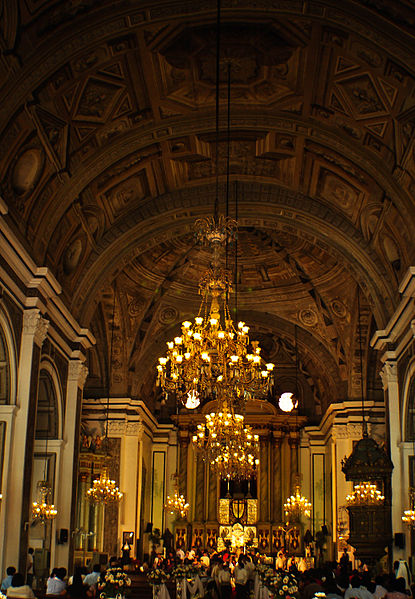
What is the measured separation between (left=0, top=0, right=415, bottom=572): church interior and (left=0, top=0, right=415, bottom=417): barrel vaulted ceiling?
0.14 feet

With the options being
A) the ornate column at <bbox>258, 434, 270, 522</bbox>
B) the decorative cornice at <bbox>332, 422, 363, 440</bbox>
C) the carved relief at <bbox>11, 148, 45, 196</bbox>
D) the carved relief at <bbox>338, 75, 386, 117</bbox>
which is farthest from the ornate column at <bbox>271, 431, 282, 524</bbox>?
the carved relief at <bbox>11, 148, 45, 196</bbox>

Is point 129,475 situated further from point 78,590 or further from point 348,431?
point 78,590

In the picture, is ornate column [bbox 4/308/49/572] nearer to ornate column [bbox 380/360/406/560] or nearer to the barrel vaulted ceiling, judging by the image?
the barrel vaulted ceiling

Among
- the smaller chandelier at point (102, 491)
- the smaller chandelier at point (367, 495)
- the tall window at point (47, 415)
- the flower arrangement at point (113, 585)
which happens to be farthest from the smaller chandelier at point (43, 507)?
the smaller chandelier at point (367, 495)

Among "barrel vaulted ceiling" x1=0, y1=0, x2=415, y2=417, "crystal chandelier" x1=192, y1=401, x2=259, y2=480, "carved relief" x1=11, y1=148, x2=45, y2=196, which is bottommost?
"crystal chandelier" x1=192, y1=401, x2=259, y2=480

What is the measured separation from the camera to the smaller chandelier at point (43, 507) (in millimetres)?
14484

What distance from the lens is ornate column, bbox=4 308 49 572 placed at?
12234 millimetres

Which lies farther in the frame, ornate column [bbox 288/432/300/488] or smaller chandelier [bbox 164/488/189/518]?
ornate column [bbox 288/432/300/488]

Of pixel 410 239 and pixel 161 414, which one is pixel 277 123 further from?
pixel 161 414

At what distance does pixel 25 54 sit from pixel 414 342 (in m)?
8.59

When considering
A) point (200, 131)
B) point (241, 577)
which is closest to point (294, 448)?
point (241, 577)

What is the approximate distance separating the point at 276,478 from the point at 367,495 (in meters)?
12.6

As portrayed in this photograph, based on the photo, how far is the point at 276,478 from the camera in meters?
28.6

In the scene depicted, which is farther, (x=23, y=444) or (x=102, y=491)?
(x=102, y=491)
